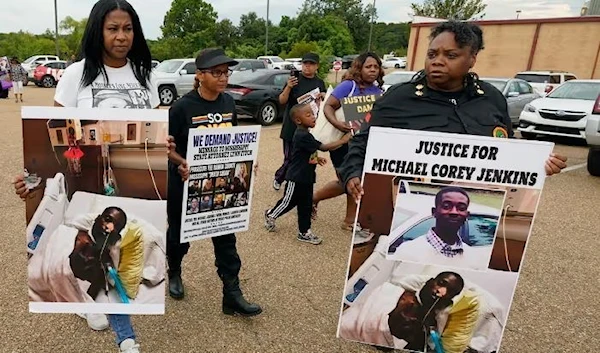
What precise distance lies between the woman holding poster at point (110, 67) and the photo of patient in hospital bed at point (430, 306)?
123 cm

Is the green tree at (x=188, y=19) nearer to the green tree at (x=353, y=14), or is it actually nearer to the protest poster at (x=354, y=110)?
the green tree at (x=353, y=14)

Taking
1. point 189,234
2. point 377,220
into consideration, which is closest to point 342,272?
point 189,234

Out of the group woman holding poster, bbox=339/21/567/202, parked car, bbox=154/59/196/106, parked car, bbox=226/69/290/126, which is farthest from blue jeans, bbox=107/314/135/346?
Answer: parked car, bbox=154/59/196/106

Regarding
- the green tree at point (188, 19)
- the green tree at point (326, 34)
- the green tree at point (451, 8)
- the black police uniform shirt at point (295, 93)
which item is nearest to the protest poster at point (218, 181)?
the black police uniform shirt at point (295, 93)

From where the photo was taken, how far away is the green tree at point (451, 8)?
120ft

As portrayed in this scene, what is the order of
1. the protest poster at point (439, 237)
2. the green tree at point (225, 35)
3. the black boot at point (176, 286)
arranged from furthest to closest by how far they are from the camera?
the green tree at point (225, 35) < the black boot at point (176, 286) < the protest poster at point (439, 237)

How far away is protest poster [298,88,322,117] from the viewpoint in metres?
4.20

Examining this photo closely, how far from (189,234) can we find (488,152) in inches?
65.5

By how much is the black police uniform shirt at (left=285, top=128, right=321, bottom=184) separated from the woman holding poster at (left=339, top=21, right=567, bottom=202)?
5.82 ft

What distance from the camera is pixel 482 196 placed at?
1.85 meters

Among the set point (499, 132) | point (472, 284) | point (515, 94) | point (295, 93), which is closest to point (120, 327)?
point (472, 284)

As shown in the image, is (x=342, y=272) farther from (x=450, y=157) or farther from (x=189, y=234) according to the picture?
(x=450, y=157)

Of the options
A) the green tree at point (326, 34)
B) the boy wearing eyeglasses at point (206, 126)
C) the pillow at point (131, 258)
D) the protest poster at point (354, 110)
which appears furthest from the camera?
the green tree at point (326, 34)

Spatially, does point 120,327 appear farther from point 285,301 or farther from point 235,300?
point 285,301
